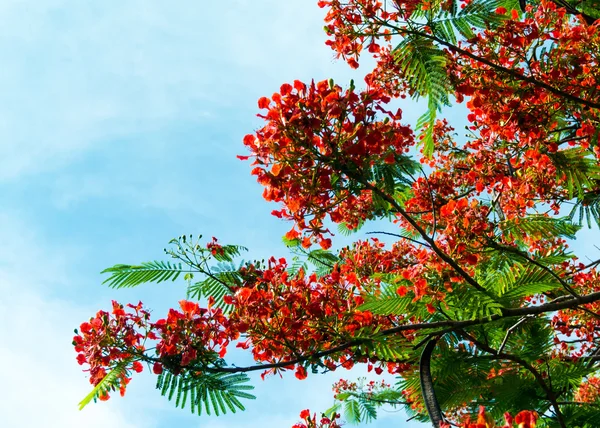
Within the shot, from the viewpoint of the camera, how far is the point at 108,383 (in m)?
2.94

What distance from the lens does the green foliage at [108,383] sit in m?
2.92

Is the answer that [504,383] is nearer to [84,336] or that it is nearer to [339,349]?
[339,349]

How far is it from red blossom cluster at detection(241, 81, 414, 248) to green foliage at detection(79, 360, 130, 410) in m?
1.26

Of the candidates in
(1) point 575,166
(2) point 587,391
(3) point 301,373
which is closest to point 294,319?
(3) point 301,373

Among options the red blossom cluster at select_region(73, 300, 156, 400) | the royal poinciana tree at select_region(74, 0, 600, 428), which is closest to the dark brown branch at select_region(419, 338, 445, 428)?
the royal poinciana tree at select_region(74, 0, 600, 428)

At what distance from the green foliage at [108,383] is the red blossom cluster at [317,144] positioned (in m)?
1.26

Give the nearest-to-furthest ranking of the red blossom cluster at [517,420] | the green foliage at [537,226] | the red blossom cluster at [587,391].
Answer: the red blossom cluster at [517,420], the green foliage at [537,226], the red blossom cluster at [587,391]

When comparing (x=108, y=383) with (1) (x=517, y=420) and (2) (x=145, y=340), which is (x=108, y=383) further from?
(1) (x=517, y=420)

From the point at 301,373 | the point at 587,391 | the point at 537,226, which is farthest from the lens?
the point at 587,391

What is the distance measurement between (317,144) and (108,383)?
1762mm

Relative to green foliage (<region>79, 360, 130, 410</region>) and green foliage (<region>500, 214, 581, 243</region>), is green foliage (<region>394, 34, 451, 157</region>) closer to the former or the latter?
green foliage (<region>500, 214, 581, 243</region>)

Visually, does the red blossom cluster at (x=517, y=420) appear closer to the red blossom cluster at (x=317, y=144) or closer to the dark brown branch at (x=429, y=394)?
the dark brown branch at (x=429, y=394)

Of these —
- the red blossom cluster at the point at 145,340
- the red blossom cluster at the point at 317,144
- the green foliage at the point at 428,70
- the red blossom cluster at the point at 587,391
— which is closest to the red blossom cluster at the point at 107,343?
the red blossom cluster at the point at 145,340

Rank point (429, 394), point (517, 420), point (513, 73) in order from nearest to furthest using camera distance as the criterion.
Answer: point (517, 420), point (429, 394), point (513, 73)
